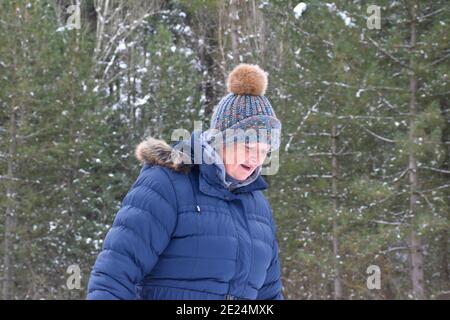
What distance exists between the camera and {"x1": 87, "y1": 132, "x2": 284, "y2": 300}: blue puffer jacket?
2.21 m

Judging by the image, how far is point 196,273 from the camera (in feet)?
7.64

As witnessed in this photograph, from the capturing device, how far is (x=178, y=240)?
7.63 feet

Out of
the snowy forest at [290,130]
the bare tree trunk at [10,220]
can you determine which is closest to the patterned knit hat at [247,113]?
the snowy forest at [290,130]

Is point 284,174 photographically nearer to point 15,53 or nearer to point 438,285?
point 438,285

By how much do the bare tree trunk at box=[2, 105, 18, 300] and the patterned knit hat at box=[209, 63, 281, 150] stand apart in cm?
1211

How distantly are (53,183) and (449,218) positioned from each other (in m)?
8.54

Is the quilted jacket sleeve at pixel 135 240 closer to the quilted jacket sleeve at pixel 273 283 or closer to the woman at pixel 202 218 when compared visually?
the woman at pixel 202 218

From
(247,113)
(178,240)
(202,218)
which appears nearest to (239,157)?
(247,113)

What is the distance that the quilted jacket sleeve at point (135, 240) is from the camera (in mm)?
2174

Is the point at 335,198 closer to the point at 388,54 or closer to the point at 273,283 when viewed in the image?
the point at 388,54

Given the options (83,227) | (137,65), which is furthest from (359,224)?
(137,65)

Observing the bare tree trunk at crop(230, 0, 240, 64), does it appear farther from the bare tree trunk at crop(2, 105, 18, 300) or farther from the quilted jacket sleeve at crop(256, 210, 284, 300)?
the quilted jacket sleeve at crop(256, 210, 284, 300)

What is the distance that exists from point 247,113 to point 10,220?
1285 cm

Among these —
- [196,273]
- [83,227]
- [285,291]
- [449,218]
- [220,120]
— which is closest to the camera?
[196,273]
